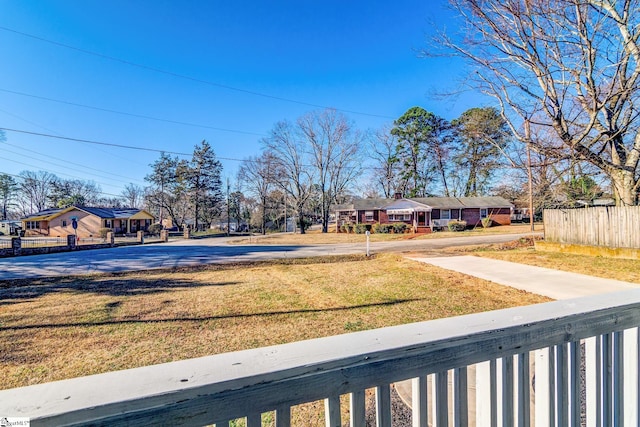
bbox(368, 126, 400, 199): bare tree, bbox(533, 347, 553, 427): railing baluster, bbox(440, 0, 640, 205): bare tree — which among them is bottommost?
bbox(533, 347, 553, 427): railing baluster

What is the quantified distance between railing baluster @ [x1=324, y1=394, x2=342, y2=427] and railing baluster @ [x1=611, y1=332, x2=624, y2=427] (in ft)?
3.82

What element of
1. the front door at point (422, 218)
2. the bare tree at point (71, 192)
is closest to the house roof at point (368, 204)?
the front door at point (422, 218)

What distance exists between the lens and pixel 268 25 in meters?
11.8

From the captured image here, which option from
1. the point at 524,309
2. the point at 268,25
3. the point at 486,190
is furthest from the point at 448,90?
the point at 486,190

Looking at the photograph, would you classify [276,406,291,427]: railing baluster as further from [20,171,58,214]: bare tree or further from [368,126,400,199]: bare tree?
[20,171,58,214]: bare tree

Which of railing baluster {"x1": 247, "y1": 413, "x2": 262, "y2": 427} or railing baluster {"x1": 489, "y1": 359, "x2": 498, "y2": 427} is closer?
railing baluster {"x1": 247, "y1": 413, "x2": 262, "y2": 427}

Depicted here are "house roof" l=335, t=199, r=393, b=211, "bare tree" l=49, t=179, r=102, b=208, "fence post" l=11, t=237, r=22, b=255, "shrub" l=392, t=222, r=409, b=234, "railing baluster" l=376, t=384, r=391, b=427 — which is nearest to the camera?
"railing baluster" l=376, t=384, r=391, b=427

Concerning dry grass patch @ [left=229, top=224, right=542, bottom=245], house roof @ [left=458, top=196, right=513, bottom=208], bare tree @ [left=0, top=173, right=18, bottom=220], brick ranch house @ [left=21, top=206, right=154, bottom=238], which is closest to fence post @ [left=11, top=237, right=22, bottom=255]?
dry grass patch @ [left=229, top=224, right=542, bottom=245]

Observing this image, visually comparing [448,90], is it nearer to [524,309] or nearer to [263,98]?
[524,309]

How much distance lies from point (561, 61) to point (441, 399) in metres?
6.63

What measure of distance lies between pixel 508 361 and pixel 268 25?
13566 millimetres

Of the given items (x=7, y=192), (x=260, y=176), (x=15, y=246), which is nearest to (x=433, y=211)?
(x=260, y=176)

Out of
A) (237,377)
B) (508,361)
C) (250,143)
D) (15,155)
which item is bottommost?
(508,361)

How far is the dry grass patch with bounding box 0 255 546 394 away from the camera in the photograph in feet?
10.9
